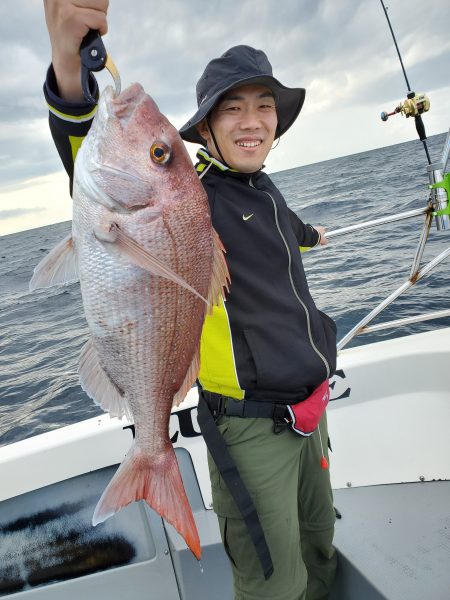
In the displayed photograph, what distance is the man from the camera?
5.64ft

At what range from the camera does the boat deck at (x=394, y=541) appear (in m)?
2.04

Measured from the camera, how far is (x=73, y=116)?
1.35 metres

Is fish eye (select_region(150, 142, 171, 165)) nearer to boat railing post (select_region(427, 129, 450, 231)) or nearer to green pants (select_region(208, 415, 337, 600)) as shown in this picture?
green pants (select_region(208, 415, 337, 600))

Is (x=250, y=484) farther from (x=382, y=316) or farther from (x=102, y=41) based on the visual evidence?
(x=382, y=316)

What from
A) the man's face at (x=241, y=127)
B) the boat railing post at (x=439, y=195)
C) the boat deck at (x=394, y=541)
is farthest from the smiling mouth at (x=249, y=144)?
the boat deck at (x=394, y=541)

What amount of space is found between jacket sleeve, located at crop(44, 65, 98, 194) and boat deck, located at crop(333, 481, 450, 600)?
2232 mm

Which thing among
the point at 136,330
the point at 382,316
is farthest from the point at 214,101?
the point at 382,316

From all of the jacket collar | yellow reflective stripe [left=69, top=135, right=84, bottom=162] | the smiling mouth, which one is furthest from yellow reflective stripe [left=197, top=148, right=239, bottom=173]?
yellow reflective stripe [left=69, top=135, right=84, bottom=162]

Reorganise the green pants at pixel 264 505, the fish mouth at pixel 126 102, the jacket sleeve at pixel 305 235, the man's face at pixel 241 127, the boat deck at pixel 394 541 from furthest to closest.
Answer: the jacket sleeve at pixel 305 235 < the boat deck at pixel 394 541 < the man's face at pixel 241 127 < the green pants at pixel 264 505 < the fish mouth at pixel 126 102

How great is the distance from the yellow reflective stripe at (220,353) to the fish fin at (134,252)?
443 mm

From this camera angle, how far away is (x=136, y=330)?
1.38 m

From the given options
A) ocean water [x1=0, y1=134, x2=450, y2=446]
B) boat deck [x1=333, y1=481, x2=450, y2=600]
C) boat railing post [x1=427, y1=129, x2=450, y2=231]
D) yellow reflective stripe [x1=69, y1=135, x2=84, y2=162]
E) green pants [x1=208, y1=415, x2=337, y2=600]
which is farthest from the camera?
ocean water [x1=0, y1=134, x2=450, y2=446]

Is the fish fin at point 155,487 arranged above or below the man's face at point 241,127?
below

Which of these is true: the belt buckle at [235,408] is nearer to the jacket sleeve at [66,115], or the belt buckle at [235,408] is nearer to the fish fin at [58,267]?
the fish fin at [58,267]
